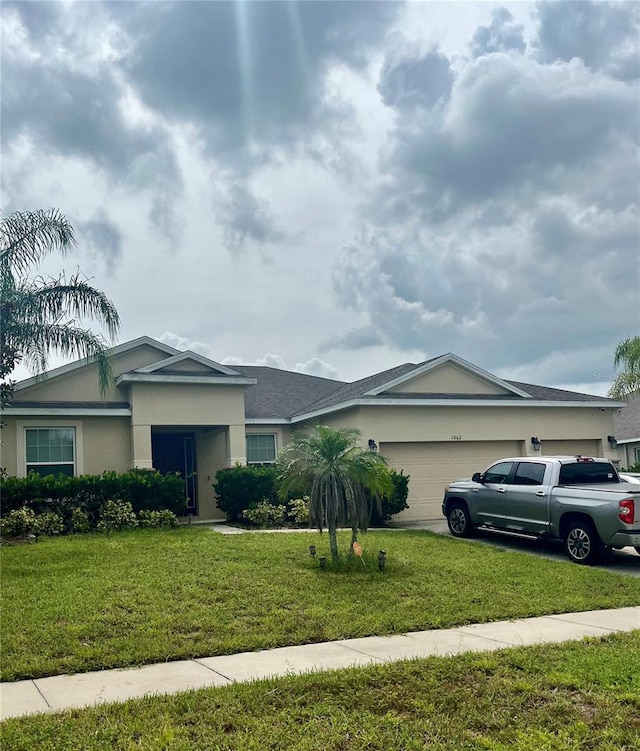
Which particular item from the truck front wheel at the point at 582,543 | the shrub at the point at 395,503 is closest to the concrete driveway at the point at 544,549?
the truck front wheel at the point at 582,543

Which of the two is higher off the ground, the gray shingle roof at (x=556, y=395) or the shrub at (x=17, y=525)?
the gray shingle roof at (x=556, y=395)

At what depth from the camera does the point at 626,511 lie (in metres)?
11.2

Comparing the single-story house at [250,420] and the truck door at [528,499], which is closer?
the truck door at [528,499]

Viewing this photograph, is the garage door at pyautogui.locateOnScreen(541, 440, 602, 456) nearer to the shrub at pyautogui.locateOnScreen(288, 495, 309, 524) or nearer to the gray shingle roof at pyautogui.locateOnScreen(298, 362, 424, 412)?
the gray shingle roof at pyautogui.locateOnScreen(298, 362, 424, 412)

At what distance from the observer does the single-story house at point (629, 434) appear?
31.7 m

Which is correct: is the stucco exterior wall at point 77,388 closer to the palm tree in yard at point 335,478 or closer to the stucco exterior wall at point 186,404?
the stucco exterior wall at point 186,404

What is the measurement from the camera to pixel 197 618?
7633mm

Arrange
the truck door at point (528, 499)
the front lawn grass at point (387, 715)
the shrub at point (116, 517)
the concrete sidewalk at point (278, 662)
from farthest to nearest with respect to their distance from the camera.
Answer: the shrub at point (116, 517) → the truck door at point (528, 499) → the concrete sidewalk at point (278, 662) → the front lawn grass at point (387, 715)

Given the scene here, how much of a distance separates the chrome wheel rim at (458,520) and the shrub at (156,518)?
640cm

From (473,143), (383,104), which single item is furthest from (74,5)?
(473,143)

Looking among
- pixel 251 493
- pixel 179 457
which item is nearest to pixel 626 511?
pixel 251 493

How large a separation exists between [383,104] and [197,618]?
1042cm

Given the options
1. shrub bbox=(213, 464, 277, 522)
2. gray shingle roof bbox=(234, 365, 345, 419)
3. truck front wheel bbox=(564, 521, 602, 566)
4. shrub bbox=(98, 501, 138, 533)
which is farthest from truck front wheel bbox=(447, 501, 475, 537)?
gray shingle roof bbox=(234, 365, 345, 419)

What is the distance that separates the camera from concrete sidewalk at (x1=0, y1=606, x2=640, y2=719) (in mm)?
5461
